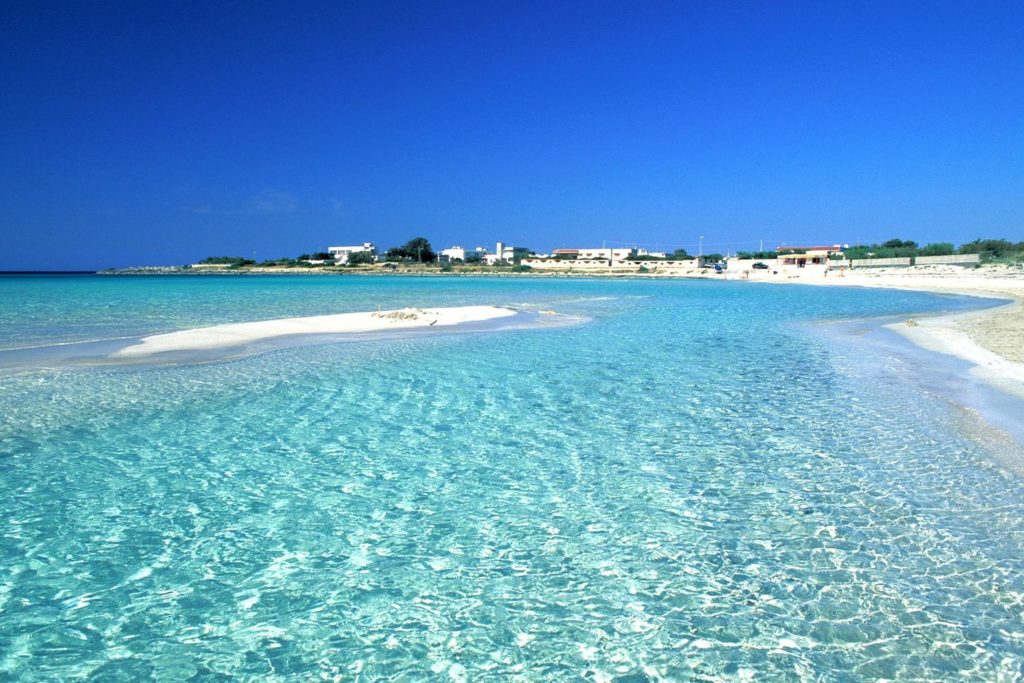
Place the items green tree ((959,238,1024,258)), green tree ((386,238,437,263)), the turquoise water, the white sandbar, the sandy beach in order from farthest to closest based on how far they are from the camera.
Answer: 1. green tree ((386,238,437,263))
2. green tree ((959,238,1024,258))
3. the white sandbar
4. the sandy beach
5. the turquoise water

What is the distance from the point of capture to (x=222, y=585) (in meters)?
4.59

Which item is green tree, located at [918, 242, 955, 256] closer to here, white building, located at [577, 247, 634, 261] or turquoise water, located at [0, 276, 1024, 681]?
white building, located at [577, 247, 634, 261]

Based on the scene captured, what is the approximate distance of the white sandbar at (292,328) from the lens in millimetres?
17203

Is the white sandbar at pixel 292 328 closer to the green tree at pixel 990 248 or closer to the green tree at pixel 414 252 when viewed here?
the green tree at pixel 990 248

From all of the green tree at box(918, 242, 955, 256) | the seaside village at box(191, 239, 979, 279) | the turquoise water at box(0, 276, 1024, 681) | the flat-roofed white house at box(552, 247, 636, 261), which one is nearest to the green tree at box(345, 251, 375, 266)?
the seaside village at box(191, 239, 979, 279)

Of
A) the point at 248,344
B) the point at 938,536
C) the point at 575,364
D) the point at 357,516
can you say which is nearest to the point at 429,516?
the point at 357,516

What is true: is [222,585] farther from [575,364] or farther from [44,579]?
[575,364]

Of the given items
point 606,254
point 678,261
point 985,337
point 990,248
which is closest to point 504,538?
point 985,337

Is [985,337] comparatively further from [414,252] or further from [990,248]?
[414,252]

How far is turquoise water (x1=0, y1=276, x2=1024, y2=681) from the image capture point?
382 centimetres

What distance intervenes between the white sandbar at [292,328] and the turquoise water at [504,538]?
6087 millimetres

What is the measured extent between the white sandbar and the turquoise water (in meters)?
6.09

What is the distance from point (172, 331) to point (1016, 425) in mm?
22100

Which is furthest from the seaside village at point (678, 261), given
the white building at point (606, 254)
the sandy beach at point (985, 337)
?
the sandy beach at point (985, 337)
